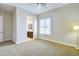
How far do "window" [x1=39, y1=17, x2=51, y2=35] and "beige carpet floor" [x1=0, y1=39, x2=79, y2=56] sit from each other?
322 mm

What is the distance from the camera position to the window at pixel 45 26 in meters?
3.21

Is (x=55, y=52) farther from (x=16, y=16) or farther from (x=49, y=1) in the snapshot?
(x=16, y=16)

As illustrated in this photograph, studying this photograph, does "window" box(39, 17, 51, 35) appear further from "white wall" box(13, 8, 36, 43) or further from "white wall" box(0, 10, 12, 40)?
"white wall" box(0, 10, 12, 40)

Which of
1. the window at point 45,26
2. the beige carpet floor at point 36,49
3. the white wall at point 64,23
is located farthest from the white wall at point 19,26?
the white wall at point 64,23

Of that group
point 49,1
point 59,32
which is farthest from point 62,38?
point 49,1

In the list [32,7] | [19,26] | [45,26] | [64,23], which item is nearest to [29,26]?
[19,26]

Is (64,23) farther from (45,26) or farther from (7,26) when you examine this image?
(7,26)

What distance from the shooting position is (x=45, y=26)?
10.5 feet

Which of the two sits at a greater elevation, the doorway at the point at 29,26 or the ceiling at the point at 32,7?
the ceiling at the point at 32,7

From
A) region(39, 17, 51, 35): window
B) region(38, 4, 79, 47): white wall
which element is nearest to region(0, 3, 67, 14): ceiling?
region(38, 4, 79, 47): white wall

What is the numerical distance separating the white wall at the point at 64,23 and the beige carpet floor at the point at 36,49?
21 centimetres

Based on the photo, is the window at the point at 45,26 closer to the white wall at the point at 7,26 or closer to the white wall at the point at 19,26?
the white wall at the point at 19,26

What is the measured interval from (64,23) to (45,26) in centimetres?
69

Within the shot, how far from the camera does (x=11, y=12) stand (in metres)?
3.30
